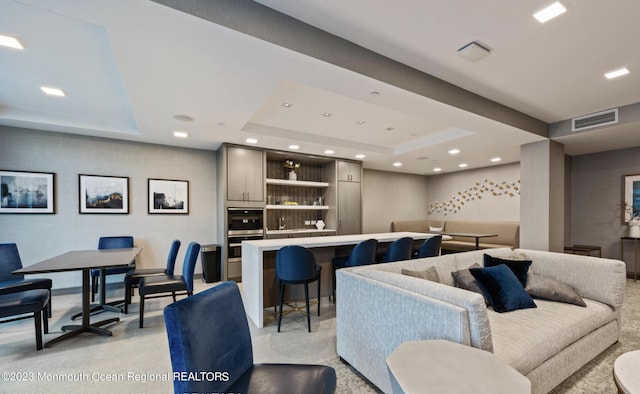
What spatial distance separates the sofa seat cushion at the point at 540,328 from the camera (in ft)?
5.40

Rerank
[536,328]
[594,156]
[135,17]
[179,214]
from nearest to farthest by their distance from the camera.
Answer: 1. [135,17]
2. [536,328]
3. [179,214]
4. [594,156]

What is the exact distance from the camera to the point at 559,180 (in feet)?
14.7

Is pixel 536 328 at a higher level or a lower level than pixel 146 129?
lower

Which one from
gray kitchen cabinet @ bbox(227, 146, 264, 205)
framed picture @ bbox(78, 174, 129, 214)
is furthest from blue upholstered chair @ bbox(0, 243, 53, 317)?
gray kitchen cabinet @ bbox(227, 146, 264, 205)

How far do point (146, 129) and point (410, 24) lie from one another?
12.7 feet

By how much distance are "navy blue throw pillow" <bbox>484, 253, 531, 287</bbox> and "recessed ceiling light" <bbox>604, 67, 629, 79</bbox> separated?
209 cm

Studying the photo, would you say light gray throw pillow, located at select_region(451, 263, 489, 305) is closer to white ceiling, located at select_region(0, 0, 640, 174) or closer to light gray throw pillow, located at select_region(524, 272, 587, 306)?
light gray throw pillow, located at select_region(524, 272, 587, 306)

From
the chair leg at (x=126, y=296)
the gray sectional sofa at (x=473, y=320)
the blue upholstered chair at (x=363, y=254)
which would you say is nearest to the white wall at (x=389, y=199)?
the blue upholstered chair at (x=363, y=254)

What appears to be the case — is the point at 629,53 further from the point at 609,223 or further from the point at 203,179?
the point at 203,179

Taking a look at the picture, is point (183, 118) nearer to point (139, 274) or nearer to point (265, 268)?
point (139, 274)

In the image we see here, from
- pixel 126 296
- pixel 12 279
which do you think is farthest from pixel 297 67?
pixel 12 279

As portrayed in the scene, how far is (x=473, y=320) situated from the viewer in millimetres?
1419

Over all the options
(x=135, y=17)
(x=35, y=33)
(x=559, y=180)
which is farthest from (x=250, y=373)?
(x=559, y=180)

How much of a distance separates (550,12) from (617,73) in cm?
165
